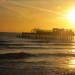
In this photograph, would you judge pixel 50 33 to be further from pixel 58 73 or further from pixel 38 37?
pixel 58 73

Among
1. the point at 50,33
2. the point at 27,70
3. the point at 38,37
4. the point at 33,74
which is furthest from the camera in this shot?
the point at 50,33

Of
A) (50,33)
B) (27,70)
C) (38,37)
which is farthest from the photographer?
(50,33)

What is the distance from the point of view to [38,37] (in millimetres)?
102438

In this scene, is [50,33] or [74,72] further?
[50,33]

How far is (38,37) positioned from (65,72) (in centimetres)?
8050

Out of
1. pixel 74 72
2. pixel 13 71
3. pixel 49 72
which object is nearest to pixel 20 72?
pixel 13 71

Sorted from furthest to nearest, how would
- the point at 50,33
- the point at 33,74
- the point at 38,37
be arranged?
the point at 50,33
the point at 38,37
the point at 33,74

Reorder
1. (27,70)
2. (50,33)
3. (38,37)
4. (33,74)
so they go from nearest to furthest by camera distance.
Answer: (33,74)
(27,70)
(38,37)
(50,33)

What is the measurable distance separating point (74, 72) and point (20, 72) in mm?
3976

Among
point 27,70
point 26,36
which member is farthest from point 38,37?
point 27,70

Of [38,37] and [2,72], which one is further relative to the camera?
[38,37]

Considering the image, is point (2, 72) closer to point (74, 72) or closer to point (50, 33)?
point (74, 72)

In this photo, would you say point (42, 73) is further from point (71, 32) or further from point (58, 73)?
point (71, 32)

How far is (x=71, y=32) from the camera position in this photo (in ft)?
352
